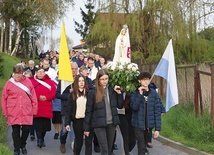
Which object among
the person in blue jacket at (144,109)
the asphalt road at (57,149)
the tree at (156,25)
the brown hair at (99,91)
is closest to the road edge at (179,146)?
the asphalt road at (57,149)

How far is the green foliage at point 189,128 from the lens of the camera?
29.2 ft

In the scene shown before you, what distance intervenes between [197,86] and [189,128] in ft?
4.25

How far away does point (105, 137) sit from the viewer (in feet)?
21.9

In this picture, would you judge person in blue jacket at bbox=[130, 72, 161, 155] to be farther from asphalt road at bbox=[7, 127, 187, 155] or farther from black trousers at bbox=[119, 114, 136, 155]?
asphalt road at bbox=[7, 127, 187, 155]

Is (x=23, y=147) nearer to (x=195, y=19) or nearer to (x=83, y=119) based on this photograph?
(x=83, y=119)

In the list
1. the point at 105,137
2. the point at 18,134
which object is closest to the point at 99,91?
the point at 105,137

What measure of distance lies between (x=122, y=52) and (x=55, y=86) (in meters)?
1.84

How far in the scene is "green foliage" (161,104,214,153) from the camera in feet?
29.2

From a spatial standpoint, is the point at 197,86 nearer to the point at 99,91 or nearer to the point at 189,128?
the point at 189,128

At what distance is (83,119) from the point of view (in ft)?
24.2

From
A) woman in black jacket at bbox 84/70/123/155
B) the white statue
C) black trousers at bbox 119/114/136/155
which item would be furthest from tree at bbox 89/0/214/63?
woman in black jacket at bbox 84/70/123/155

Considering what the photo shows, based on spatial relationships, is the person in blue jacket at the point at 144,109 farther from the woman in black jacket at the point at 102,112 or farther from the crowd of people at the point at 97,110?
the woman in black jacket at the point at 102,112

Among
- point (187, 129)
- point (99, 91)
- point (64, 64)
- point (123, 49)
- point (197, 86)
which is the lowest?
point (187, 129)

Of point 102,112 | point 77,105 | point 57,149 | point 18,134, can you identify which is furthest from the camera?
point 57,149
